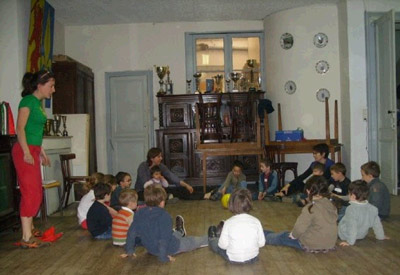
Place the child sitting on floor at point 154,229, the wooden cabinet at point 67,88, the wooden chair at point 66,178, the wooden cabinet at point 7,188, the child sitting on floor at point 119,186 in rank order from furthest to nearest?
the wooden cabinet at point 67,88 → the wooden chair at point 66,178 → the child sitting on floor at point 119,186 → the wooden cabinet at point 7,188 → the child sitting on floor at point 154,229

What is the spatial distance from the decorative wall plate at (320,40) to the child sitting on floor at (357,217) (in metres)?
4.55

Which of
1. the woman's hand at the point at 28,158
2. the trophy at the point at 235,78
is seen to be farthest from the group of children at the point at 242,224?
the trophy at the point at 235,78

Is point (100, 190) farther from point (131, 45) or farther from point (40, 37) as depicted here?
point (131, 45)

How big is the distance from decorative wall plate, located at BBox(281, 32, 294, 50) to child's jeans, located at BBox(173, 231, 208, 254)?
5070mm

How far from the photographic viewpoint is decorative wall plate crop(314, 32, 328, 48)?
300 inches

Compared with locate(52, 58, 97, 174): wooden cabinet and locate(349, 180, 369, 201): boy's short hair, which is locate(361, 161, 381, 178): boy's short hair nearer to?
locate(349, 180, 369, 201): boy's short hair

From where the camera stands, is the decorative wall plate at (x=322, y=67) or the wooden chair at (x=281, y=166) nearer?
the wooden chair at (x=281, y=166)

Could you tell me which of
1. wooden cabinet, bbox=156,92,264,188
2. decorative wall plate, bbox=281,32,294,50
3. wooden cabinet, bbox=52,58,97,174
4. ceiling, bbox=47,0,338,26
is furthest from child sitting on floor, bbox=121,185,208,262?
decorative wall plate, bbox=281,32,294,50

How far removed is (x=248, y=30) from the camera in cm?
844

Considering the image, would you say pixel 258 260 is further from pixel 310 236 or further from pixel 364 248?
pixel 364 248

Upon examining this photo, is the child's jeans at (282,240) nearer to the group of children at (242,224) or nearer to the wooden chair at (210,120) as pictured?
the group of children at (242,224)

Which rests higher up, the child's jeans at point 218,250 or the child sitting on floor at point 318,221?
the child sitting on floor at point 318,221

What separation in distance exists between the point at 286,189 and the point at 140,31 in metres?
4.49

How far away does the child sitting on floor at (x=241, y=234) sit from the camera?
299cm
